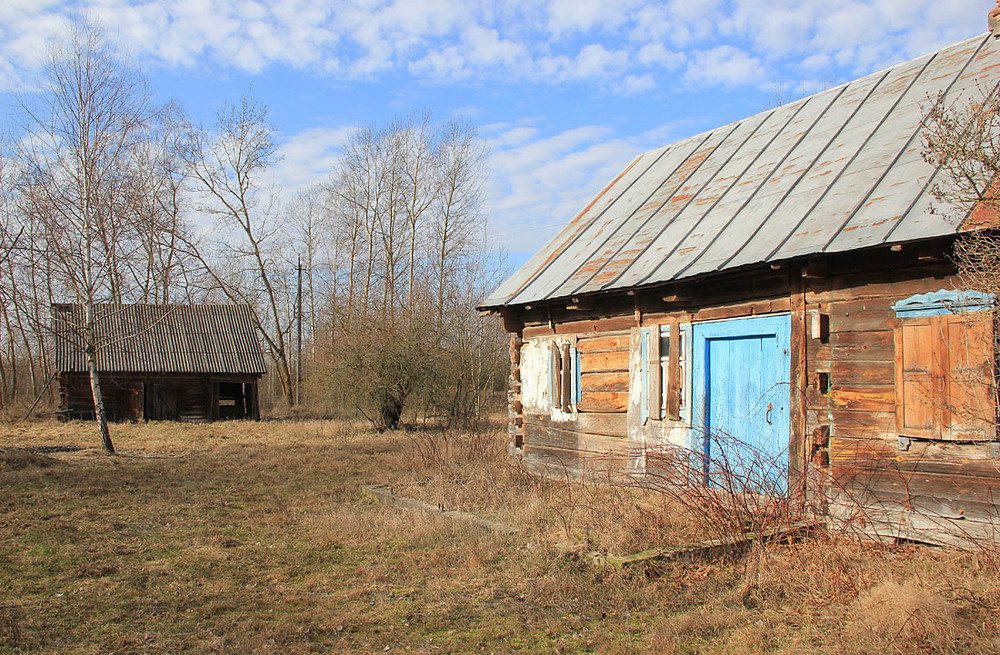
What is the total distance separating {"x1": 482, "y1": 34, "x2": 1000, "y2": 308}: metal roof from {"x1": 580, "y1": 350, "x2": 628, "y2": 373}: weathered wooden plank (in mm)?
1001

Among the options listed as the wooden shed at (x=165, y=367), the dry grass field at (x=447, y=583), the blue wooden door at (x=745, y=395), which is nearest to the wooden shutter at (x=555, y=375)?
the dry grass field at (x=447, y=583)

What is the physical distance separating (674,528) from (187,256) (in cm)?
3306

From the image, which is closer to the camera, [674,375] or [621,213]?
[674,375]

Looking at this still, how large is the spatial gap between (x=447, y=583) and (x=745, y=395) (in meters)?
3.79

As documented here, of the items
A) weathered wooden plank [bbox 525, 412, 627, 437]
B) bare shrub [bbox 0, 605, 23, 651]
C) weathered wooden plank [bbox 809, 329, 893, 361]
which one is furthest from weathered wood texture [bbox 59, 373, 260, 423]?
weathered wooden plank [bbox 809, 329, 893, 361]

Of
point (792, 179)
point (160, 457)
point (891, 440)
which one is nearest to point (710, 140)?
point (792, 179)

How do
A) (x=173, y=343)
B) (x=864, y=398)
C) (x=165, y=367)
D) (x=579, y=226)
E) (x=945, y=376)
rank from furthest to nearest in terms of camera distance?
(x=173, y=343)
(x=165, y=367)
(x=579, y=226)
(x=864, y=398)
(x=945, y=376)

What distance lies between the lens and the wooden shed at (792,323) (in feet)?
20.4

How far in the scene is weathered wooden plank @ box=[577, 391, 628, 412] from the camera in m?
9.92

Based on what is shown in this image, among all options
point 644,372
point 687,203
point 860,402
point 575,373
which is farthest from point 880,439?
point 575,373

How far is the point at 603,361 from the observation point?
33.6ft

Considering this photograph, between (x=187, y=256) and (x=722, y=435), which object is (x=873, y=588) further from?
(x=187, y=256)

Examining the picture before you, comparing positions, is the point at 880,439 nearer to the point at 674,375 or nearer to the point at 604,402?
the point at 674,375

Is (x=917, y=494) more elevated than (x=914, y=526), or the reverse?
(x=917, y=494)
